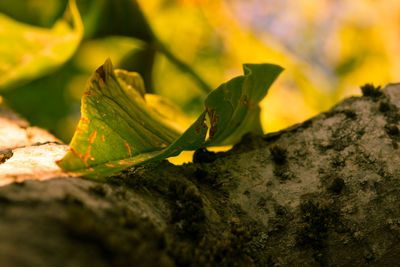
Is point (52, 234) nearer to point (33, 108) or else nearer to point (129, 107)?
point (129, 107)

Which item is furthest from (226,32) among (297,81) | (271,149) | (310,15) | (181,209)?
(181,209)

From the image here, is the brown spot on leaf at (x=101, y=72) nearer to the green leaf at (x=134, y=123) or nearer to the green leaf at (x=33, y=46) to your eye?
the green leaf at (x=134, y=123)

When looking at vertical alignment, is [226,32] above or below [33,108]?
above

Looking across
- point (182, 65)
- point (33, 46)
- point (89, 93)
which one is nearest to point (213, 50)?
point (182, 65)

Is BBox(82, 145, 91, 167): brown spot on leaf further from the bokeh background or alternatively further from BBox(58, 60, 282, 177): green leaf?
the bokeh background

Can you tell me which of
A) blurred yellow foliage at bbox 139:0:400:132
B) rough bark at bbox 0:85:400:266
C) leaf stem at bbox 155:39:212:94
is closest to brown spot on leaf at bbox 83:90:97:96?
rough bark at bbox 0:85:400:266

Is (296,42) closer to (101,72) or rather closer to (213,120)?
(213,120)

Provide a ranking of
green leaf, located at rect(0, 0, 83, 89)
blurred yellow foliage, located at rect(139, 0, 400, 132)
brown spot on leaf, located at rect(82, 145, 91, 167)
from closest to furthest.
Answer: brown spot on leaf, located at rect(82, 145, 91, 167), green leaf, located at rect(0, 0, 83, 89), blurred yellow foliage, located at rect(139, 0, 400, 132)
